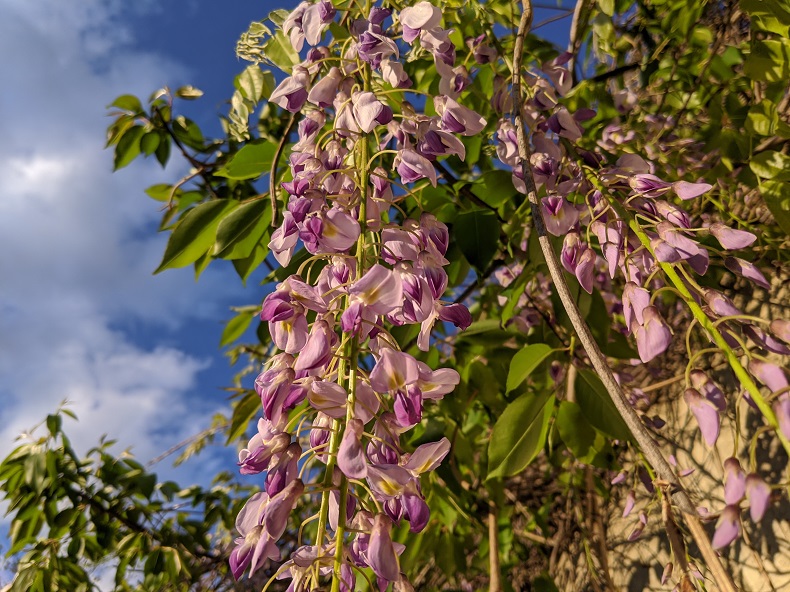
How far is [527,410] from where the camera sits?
0.89 m

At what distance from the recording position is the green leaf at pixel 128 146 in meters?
1.38

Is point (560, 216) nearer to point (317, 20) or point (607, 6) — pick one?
point (317, 20)

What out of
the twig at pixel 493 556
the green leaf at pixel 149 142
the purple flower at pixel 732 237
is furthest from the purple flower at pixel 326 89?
the twig at pixel 493 556

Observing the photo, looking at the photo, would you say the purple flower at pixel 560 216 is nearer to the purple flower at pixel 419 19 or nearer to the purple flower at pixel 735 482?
the purple flower at pixel 419 19

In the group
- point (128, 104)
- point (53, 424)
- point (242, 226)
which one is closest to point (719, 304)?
point (242, 226)

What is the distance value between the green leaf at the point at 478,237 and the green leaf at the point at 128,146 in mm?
837

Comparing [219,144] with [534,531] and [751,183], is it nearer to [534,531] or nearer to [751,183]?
[751,183]

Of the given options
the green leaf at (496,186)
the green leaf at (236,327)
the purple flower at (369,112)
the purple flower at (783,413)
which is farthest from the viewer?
the green leaf at (236,327)

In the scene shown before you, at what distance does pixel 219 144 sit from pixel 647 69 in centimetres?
105

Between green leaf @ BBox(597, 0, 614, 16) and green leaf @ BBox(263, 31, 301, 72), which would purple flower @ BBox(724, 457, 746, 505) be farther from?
green leaf @ BBox(597, 0, 614, 16)

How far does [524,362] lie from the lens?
89 cm

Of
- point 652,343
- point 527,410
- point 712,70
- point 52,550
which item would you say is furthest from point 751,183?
point 52,550

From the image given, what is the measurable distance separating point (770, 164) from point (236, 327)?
3.67 feet

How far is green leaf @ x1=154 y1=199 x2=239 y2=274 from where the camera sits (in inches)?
38.1
